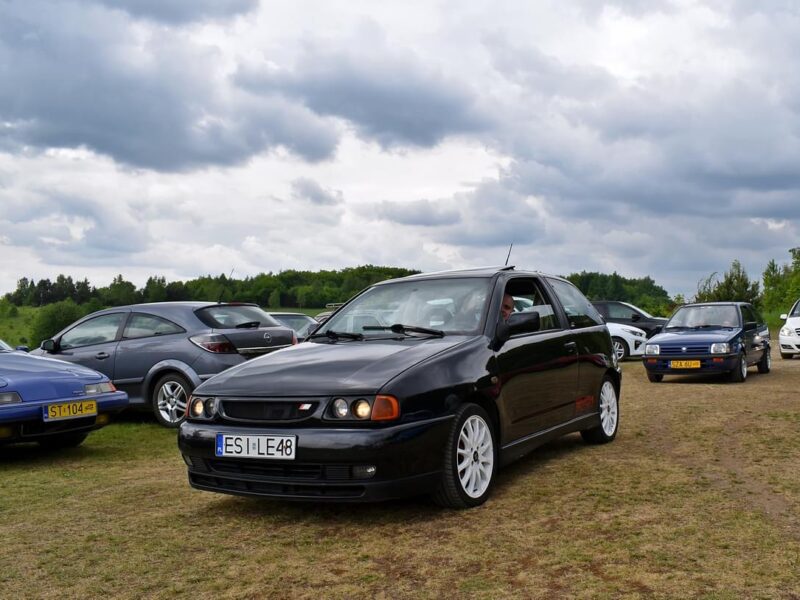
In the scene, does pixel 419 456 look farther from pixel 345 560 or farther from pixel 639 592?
pixel 639 592

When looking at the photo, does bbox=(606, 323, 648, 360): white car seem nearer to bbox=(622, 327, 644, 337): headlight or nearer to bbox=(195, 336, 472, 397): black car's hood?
bbox=(622, 327, 644, 337): headlight

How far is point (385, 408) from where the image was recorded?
4.82 meters

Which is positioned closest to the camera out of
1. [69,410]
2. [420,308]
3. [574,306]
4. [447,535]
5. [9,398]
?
[447,535]

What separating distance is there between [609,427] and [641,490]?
2305mm

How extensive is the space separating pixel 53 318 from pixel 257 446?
7574 cm

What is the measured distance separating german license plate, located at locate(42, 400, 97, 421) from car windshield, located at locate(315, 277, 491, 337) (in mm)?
2565

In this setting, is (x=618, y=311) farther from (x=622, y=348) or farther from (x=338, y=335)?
(x=338, y=335)

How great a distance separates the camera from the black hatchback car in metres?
4.82

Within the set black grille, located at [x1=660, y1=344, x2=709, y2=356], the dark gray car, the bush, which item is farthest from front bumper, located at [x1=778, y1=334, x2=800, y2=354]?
the bush

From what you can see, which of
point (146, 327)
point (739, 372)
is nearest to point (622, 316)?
point (739, 372)

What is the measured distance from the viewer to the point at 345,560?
433 centimetres

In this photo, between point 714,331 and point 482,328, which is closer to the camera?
point 482,328

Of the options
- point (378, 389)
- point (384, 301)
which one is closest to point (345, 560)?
point (378, 389)

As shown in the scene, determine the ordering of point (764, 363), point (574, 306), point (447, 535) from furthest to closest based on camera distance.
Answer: point (764, 363) < point (574, 306) < point (447, 535)
